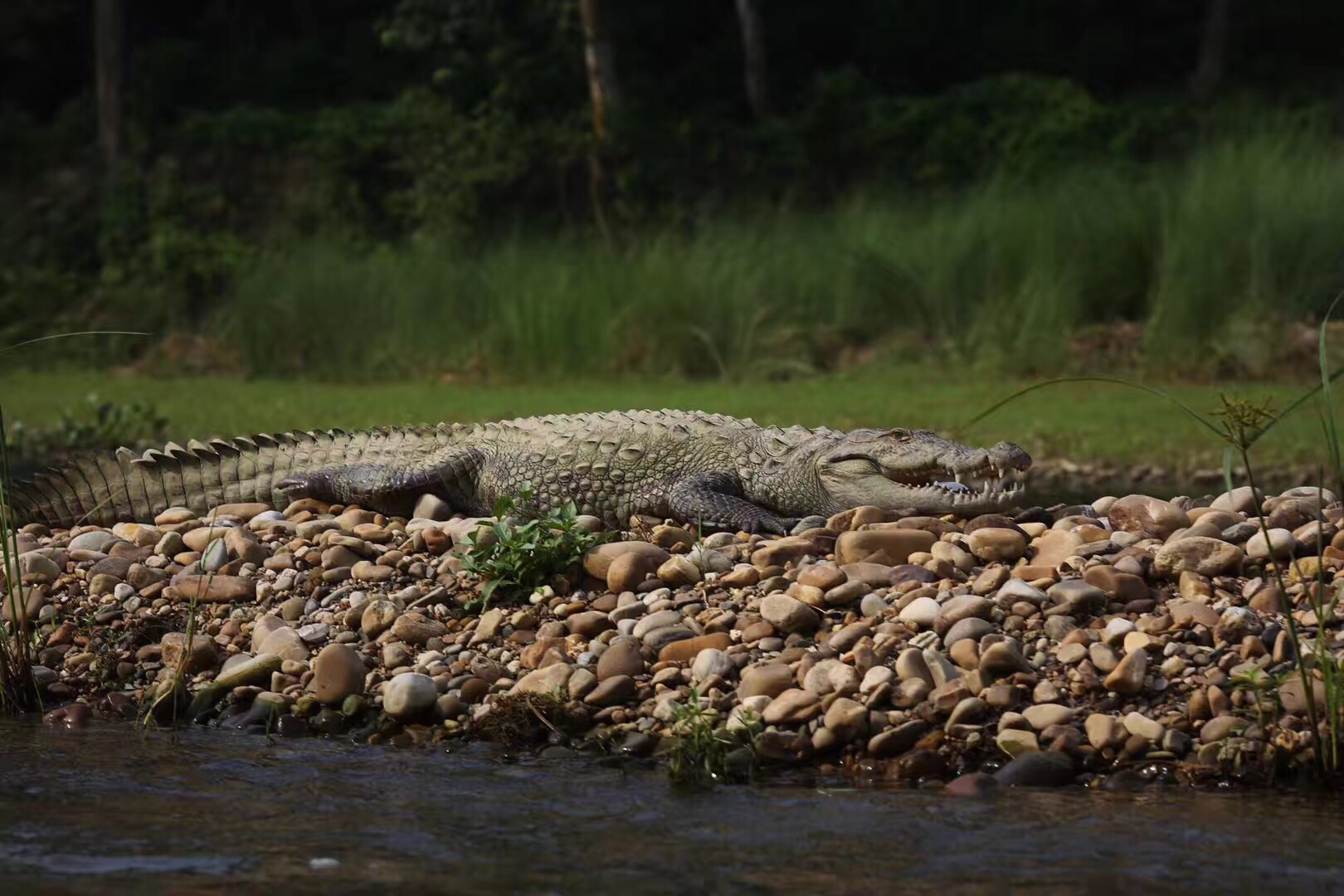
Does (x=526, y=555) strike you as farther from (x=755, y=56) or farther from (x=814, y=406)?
(x=755, y=56)

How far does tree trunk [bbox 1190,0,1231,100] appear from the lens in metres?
24.3

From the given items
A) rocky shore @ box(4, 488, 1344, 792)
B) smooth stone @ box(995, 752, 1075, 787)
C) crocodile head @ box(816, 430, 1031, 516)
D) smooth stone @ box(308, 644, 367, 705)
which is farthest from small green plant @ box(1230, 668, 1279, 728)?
smooth stone @ box(308, 644, 367, 705)

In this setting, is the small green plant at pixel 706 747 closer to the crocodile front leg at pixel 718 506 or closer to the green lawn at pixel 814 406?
the crocodile front leg at pixel 718 506

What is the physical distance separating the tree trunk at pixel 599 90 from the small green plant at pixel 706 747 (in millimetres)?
16098

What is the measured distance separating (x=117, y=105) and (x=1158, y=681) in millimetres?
22096

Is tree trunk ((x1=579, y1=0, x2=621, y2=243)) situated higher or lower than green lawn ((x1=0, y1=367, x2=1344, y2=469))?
higher

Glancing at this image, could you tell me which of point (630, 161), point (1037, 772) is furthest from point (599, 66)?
point (1037, 772)

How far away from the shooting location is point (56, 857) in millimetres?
3461

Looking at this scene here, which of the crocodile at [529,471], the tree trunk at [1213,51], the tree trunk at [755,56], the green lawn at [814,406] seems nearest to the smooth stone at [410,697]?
the crocodile at [529,471]

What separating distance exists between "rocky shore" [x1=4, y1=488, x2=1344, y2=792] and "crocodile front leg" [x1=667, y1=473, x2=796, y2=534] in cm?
26

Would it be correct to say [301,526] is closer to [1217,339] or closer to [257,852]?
[257,852]

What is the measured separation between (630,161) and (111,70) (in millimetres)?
7546

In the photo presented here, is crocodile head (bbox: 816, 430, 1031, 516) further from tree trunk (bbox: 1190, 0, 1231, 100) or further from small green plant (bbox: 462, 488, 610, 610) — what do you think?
tree trunk (bbox: 1190, 0, 1231, 100)

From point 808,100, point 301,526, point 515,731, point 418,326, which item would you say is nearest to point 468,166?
point 808,100
